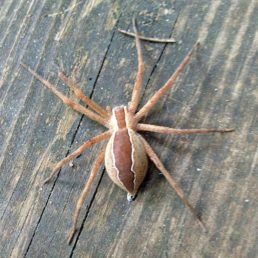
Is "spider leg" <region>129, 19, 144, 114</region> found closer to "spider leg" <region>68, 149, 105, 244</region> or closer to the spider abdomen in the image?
the spider abdomen

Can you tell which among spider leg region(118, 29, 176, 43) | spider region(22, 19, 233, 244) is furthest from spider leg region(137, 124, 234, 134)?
spider leg region(118, 29, 176, 43)

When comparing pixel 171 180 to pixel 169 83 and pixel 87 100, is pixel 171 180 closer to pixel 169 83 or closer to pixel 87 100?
pixel 169 83

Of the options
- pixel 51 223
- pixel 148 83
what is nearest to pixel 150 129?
pixel 148 83

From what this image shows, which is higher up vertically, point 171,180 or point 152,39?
point 152,39

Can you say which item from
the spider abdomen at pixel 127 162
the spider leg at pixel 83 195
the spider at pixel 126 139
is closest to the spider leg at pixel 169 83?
the spider at pixel 126 139

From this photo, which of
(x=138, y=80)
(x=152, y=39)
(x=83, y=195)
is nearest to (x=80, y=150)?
(x=83, y=195)

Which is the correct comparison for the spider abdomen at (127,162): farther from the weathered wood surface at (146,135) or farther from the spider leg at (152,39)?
the spider leg at (152,39)
